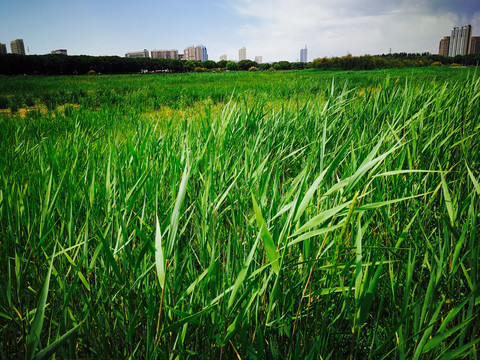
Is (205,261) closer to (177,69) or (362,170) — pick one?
(362,170)

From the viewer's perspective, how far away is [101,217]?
945 mm

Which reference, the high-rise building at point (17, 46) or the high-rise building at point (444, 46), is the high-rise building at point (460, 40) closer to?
the high-rise building at point (444, 46)

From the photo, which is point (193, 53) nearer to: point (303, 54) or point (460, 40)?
point (303, 54)

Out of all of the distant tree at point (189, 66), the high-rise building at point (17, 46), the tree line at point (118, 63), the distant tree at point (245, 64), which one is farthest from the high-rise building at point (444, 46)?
the high-rise building at point (17, 46)

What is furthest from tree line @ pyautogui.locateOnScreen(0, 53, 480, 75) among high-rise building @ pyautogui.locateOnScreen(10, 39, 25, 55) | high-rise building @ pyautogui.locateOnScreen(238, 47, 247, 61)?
high-rise building @ pyautogui.locateOnScreen(238, 47, 247, 61)

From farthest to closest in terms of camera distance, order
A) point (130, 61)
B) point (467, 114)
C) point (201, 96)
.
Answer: point (130, 61) → point (201, 96) → point (467, 114)

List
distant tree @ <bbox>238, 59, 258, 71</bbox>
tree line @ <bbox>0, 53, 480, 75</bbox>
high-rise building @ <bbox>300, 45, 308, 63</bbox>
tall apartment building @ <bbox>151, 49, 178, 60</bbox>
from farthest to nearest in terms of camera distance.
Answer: high-rise building @ <bbox>300, 45, 308, 63</bbox>, tall apartment building @ <bbox>151, 49, 178, 60</bbox>, distant tree @ <bbox>238, 59, 258, 71</bbox>, tree line @ <bbox>0, 53, 480, 75</bbox>

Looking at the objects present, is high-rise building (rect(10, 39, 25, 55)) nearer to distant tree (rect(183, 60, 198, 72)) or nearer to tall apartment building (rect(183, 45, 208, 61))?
distant tree (rect(183, 60, 198, 72))

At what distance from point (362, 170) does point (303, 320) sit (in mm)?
403

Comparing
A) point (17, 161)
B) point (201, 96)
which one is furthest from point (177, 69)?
point (17, 161)

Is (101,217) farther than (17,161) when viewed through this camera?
No

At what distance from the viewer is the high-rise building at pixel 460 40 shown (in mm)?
67688

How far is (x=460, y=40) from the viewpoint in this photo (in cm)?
7038

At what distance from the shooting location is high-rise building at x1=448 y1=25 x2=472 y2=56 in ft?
222
